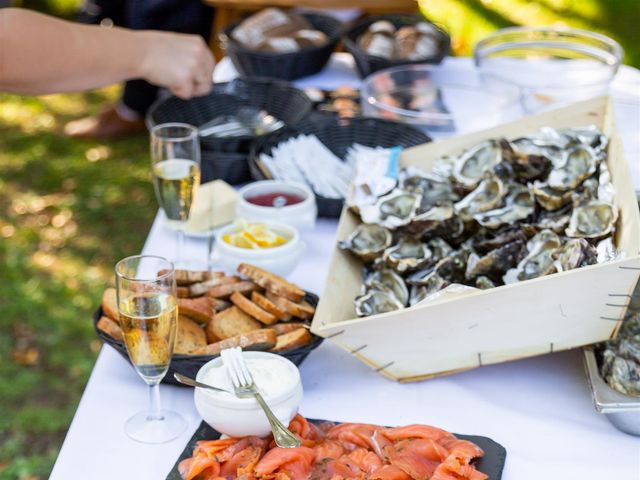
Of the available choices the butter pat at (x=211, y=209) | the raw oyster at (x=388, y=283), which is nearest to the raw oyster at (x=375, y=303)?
the raw oyster at (x=388, y=283)

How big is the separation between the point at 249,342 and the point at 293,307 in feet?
0.43

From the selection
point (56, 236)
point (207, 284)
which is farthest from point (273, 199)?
point (56, 236)

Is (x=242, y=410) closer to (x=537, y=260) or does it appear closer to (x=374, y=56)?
(x=537, y=260)

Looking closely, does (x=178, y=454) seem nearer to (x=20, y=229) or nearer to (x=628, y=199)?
(x=628, y=199)

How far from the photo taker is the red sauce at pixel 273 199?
168cm

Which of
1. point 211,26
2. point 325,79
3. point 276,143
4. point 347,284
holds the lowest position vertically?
point 211,26

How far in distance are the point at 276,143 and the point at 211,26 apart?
228cm

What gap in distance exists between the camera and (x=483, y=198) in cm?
143

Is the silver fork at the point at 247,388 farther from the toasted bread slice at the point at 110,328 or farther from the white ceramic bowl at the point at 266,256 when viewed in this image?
the white ceramic bowl at the point at 266,256

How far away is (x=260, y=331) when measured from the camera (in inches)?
48.1

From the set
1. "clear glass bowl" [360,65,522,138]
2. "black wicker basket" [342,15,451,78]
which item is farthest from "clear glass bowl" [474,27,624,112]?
"black wicker basket" [342,15,451,78]

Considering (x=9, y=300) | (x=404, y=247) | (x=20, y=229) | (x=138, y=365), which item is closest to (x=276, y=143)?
(x=404, y=247)

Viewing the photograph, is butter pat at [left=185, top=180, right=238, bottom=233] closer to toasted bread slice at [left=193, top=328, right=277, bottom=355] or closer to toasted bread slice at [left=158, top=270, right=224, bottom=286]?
toasted bread slice at [left=158, top=270, right=224, bottom=286]

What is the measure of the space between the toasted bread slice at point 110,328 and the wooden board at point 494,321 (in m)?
0.29
